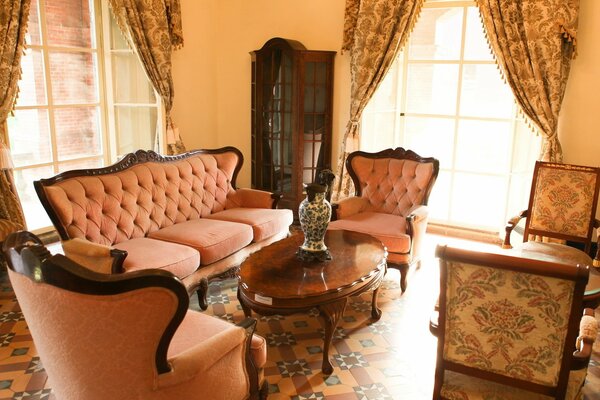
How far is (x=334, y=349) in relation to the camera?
115 inches

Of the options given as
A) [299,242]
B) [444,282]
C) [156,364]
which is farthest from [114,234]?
[444,282]

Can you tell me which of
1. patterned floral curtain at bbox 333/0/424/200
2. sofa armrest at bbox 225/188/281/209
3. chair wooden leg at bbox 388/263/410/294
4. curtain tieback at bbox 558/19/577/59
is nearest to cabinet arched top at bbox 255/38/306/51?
Answer: patterned floral curtain at bbox 333/0/424/200

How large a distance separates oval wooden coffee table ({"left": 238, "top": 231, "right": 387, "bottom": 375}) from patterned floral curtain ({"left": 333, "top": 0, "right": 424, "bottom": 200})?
209cm

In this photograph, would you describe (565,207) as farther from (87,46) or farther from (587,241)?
(87,46)

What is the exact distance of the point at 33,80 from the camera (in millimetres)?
4371

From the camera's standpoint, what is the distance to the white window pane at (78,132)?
462 cm

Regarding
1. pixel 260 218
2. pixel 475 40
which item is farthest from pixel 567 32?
pixel 260 218

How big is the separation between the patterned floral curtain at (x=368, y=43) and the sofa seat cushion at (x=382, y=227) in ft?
3.53

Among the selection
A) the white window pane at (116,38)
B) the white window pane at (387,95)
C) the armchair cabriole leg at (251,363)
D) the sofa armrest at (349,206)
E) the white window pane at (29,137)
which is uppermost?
the white window pane at (116,38)

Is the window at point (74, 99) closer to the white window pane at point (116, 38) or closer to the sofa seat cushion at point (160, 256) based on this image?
the white window pane at point (116, 38)

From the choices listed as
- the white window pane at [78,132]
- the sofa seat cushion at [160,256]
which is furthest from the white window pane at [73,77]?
the sofa seat cushion at [160,256]

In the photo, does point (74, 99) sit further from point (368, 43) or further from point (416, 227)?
point (416, 227)

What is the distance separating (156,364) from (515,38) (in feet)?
12.9

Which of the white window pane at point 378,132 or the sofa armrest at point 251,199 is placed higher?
the white window pane at point 378,132
